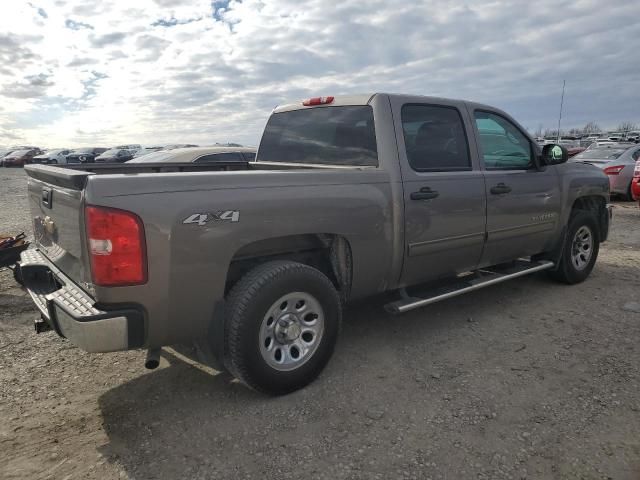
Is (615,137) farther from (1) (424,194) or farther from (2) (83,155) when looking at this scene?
(1) (424,194)

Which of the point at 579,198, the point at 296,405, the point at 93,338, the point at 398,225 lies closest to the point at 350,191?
the point at 398,225

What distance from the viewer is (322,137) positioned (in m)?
4.16

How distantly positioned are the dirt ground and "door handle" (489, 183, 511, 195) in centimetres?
116

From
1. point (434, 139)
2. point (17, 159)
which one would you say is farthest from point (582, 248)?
point (17, 159)

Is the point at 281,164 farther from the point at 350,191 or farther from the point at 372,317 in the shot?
the point at 372,317

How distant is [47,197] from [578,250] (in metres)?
5.23

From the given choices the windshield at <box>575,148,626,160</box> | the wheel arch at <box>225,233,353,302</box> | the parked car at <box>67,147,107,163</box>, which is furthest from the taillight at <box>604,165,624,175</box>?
the parked car at <box>67,147,107,163</box>

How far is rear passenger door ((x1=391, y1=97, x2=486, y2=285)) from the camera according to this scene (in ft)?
12.2

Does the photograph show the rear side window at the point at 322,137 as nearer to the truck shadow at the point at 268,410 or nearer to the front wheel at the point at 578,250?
the truck shadow at the point at 268,410

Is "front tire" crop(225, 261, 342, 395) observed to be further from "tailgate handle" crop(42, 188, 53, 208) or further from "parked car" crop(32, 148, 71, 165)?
"parked car" crop(32, 148, 71, 165)

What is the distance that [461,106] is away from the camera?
431 centimetres

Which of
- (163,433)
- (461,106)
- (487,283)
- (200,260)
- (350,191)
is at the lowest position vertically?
(163,433)

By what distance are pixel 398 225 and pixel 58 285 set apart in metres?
2.28

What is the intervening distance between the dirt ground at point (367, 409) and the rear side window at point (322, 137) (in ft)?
4.91
